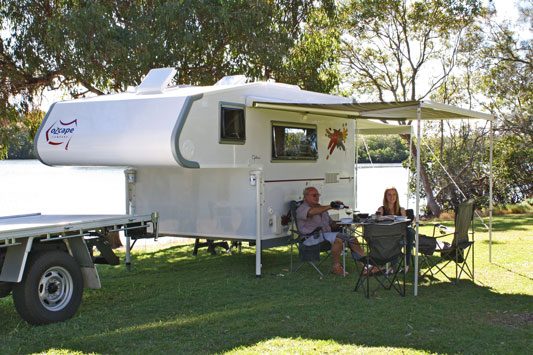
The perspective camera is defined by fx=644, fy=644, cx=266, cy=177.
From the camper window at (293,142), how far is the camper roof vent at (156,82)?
154 cm

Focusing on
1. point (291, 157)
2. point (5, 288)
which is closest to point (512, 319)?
point (291, 157)

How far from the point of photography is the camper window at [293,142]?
827 cm

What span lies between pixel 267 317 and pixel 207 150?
2245 millimetres

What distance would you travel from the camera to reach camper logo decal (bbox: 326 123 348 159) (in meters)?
9.37

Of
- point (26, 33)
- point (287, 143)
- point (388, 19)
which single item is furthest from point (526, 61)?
point (26, 33)

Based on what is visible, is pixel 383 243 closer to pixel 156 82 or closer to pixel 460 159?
pixel 156 82

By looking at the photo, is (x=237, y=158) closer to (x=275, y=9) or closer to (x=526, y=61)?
(x=275, y=9)

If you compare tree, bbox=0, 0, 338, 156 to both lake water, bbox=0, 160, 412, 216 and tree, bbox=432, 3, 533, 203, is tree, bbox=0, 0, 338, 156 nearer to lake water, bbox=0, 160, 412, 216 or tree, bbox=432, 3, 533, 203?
lake water, bbox=0, 160, 412, 216

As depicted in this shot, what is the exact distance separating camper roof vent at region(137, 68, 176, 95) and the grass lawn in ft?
7.30

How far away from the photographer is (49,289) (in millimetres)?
5516

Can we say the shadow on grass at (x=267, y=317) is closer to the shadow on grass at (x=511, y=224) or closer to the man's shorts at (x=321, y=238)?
the man's shorts at (x=321, y=238)

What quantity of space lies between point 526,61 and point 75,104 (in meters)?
14.6

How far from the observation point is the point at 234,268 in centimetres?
841

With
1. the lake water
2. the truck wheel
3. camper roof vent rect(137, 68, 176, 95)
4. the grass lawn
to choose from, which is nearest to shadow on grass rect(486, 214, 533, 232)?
the lake water
